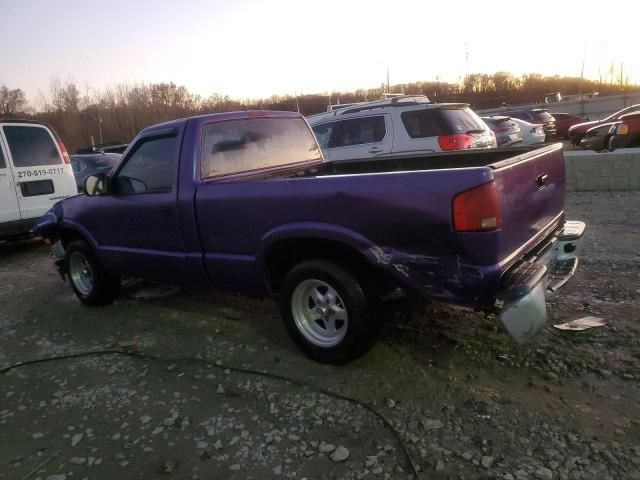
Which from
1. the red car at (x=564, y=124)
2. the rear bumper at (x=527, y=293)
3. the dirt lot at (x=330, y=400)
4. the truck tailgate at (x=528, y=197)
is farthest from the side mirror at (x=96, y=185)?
the red car at (x=564, y=124)

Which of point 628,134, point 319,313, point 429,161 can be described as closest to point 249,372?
point 319,313

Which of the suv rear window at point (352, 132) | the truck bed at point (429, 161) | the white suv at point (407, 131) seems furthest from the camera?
the suv rear window at point (352, 132)

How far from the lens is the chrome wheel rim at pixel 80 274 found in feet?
17.2

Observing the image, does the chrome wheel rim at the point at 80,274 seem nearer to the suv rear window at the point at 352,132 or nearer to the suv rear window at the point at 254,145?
the suv rear window at the point at 254,145

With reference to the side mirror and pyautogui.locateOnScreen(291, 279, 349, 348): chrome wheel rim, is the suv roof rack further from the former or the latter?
pyautogui.locateOnScreen(291, 279, 349, 348): chrome wheel rim

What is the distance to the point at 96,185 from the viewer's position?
15.1 ft

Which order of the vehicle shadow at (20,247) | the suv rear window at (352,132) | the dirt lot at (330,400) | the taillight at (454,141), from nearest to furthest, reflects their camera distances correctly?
the dirt lot at (330,400), the taillight at (454,141), the suv rear window at (352,132), the vehicle shadow at (20,247)

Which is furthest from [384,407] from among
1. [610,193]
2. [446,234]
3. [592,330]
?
[610,193]

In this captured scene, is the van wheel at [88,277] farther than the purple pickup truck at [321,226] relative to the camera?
Yes

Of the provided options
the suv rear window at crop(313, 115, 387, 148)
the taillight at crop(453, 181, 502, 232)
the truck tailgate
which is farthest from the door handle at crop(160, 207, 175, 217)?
the suv rear window at crop(313, 115, 387, 148)

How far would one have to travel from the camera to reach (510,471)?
2367 mm

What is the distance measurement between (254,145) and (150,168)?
91cm

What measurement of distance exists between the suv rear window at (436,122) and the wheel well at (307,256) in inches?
197

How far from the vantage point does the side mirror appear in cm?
456
